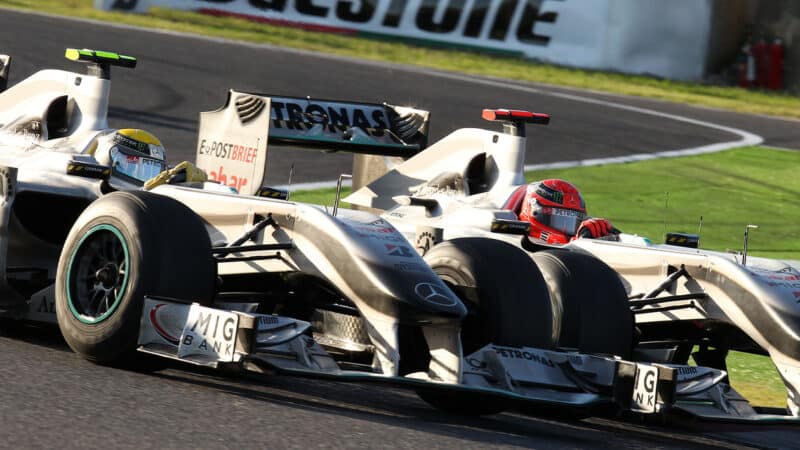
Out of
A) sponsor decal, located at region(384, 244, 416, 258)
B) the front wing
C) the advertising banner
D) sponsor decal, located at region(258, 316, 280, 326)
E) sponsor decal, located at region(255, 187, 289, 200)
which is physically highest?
the advertising banner

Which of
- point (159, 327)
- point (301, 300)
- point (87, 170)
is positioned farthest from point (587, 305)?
point (87, 170)

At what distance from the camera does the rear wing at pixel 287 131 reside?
9805mm

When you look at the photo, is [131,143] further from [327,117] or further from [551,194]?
[551,194]

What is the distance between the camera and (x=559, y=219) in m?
9.76

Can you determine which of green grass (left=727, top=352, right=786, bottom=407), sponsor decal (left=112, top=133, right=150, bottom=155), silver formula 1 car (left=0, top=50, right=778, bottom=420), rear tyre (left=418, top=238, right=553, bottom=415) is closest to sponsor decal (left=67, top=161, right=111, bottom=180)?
silver formula 1 car (left=0, top=50, right=778, bottom=420)

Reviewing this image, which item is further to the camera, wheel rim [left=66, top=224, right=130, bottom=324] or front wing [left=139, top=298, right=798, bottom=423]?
wheel rim [left=66, top=224, right=130, bottom=324]

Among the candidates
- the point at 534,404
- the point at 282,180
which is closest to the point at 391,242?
the point at 534,404

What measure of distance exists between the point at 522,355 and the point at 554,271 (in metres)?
0.76

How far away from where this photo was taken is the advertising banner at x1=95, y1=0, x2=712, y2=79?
30.3 m

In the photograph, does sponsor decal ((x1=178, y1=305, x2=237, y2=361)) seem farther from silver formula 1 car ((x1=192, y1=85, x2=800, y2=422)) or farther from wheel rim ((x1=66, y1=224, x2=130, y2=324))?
silver formula 1 car ((x1=192, y1=85, x2=800, y2=422))

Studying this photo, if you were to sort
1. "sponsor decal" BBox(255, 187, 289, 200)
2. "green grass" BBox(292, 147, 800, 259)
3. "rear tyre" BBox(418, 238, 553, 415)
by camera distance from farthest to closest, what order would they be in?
"green grass" BBox(292, 147, 800, 259) → "sponsor decal" BBox(255, 187, 289, 200) → "rear tyre" BBox(418, 238, 553, 415)

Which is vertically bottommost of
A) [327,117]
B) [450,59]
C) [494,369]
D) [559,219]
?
[494,369]

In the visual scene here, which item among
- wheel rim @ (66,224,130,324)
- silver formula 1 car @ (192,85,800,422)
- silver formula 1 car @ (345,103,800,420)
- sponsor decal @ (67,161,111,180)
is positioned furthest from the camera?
sponsor decal @ (67,161,111,180)

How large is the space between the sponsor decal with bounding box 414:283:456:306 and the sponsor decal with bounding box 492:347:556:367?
47 centimetres
